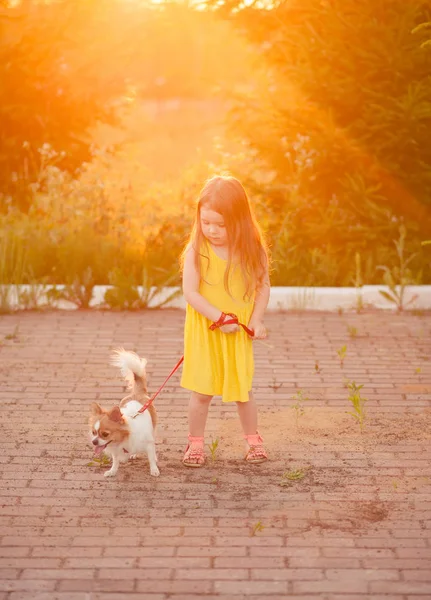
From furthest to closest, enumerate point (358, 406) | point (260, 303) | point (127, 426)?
1. point (358, 406)
2. point (260, 303)
3. point (127, 426)

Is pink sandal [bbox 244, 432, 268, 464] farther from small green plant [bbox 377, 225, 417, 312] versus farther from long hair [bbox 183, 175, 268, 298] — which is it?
small green plant [bbox 377, 225, 417, 312]

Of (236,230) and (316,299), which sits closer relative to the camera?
(236,230)

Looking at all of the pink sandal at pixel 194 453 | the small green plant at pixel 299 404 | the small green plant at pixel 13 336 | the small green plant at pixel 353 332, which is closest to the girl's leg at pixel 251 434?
the pink sandal at pixel 194 453

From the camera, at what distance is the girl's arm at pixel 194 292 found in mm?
5418

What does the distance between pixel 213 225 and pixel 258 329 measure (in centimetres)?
68

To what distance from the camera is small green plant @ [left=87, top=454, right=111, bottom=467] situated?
5.67 metres

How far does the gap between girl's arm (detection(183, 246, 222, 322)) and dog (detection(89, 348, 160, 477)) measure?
1.77ft

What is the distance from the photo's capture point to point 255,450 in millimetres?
5691

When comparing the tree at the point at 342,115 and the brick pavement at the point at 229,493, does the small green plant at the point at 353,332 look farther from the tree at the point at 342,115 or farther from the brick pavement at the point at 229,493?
the tree at the point at 342,115

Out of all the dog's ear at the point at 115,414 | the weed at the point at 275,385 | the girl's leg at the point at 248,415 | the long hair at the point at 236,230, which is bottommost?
the weed at the point at 275,385

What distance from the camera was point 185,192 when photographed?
1227 cm

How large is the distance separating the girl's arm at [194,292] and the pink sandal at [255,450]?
0.84m

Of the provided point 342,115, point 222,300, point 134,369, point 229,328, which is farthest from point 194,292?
point 342,115

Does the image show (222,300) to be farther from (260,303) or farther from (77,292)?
(77,292)
